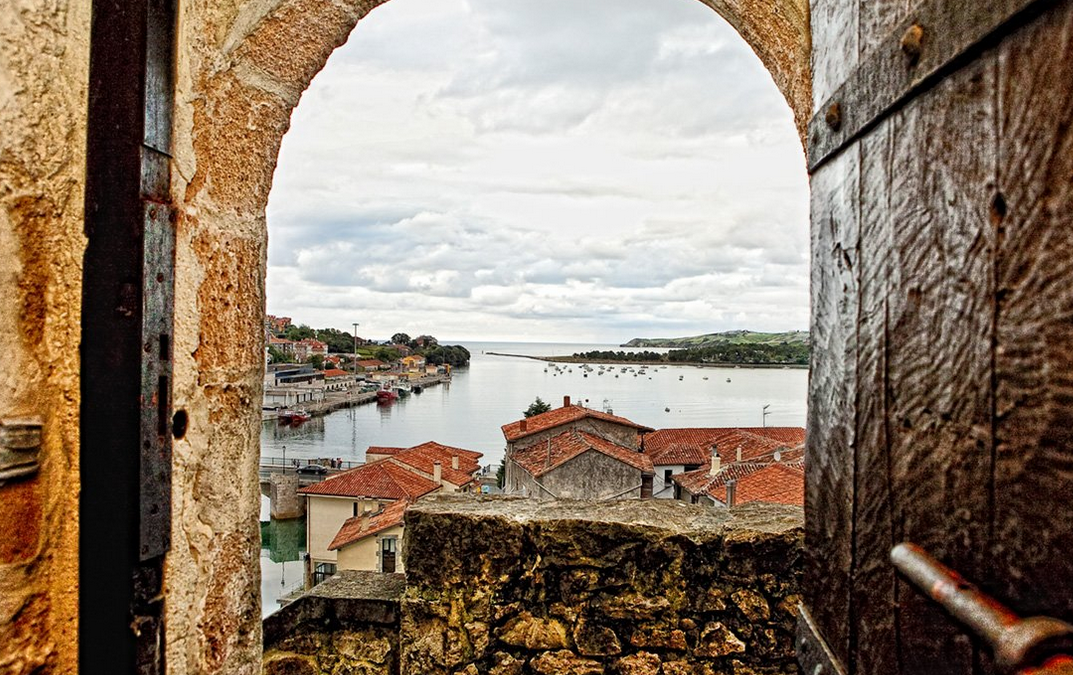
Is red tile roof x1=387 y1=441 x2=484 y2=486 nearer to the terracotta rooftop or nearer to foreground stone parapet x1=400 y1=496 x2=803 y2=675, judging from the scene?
the terracotta rooftop

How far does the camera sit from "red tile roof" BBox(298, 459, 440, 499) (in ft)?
47.1

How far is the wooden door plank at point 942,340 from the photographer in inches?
23.2

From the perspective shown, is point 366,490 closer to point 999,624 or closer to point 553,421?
point 553,421

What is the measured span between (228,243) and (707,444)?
58.5ft

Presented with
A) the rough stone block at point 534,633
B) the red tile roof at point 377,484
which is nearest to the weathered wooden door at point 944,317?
the rough stone block at point 534,633

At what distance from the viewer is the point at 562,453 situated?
43.4 feet

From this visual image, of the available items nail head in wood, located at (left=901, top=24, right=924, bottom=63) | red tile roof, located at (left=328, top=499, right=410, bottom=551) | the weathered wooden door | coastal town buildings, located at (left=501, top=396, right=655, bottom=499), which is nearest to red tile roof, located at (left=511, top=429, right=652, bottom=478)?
coastal town buildings, located at (left=501, top=396, right=655, bottom=499)

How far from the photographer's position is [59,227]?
976mm

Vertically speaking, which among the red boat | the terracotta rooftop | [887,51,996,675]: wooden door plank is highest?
[887,51,996,675]: wooden door plank

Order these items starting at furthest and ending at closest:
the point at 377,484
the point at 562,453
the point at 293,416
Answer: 1. the point at 293,416
2. the point at 377,484
3. the point at 562,453

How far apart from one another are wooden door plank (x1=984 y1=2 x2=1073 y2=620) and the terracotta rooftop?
15073 millimetres

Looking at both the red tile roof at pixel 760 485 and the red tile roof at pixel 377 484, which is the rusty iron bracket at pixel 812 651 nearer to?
the red tile roof at pixel 760 485

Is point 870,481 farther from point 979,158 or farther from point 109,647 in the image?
point 109,647

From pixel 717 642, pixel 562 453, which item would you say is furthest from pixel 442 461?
pixel 717 642
